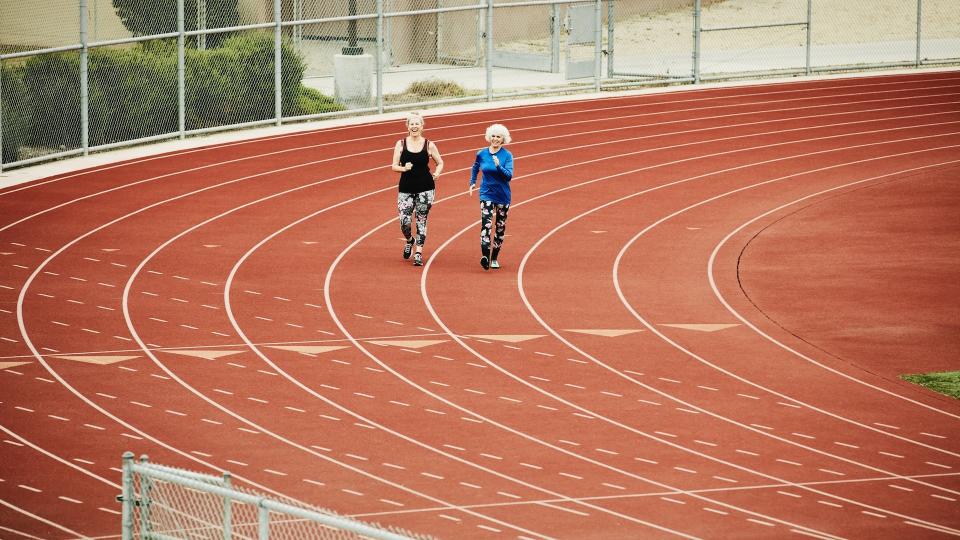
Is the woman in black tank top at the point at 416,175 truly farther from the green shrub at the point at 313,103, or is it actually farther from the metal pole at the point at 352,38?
the metal pole at the point at 352,38

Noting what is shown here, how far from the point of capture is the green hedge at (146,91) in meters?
22.7

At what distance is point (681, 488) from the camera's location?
10.4 metres

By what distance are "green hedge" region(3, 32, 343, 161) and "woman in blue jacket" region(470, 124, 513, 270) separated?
8774 millimetres

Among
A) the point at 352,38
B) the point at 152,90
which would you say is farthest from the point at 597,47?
the point at 152,90

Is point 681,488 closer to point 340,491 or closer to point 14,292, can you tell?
point 340,491

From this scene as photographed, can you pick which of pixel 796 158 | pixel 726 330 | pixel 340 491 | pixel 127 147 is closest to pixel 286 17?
pixel 127 147

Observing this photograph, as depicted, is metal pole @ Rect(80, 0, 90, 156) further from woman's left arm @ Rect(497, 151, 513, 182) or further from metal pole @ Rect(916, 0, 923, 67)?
metal pole @ Rect(916, 0, 923, 67)

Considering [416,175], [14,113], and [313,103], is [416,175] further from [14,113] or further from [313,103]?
[313,103]

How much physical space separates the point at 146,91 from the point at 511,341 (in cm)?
1233

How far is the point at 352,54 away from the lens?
2900 cm

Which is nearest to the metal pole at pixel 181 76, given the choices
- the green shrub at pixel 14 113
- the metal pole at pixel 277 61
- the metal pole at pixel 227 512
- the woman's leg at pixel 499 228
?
→ the metal pole at pixel 277 61

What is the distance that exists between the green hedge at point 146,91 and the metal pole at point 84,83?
183 millimetres

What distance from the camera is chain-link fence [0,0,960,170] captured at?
23.4 metres

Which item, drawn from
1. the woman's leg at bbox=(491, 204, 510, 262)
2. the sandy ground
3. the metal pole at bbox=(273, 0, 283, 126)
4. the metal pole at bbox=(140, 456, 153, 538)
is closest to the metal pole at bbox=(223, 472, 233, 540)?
the metal pole at bbox=(140, 456, 153, 538)
